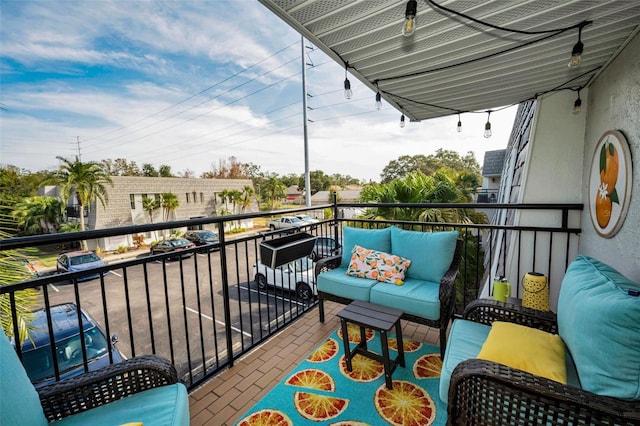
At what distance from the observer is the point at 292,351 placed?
92.7 inches

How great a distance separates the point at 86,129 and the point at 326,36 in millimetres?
34446

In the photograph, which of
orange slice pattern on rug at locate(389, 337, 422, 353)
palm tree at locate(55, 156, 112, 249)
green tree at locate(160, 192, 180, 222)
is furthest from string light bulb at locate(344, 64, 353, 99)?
green tree at locate(160, 192, 180, 222)

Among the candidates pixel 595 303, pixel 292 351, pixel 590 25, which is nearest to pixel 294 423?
pixel 292 351

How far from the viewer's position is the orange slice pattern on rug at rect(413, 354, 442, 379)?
2010 millimetres

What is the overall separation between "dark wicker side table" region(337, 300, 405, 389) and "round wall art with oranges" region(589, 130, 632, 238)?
5.02 feet

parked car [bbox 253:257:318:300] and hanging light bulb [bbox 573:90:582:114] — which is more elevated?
hanging light bulb [bbox 573:90:582:114]

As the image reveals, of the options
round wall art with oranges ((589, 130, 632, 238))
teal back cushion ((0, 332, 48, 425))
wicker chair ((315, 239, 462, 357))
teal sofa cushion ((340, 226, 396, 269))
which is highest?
round wall art with oranges ((589, 130, 632, 238))

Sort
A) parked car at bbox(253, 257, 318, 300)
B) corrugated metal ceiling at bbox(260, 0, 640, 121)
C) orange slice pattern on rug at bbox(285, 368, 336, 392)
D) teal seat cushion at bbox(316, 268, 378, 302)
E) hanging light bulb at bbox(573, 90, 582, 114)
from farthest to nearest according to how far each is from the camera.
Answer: parked car at bbox(253, 257, 318, 300)
hanging light bulb at bbox(573, 90, 582, 114)
teal seat cushion at bbox(316, 268, 378, 302)
orange slice pattern on rug at bbox(285, 368, 336, 392)
corrugated metal ceiling at bbox(260, 0, 640, 121)

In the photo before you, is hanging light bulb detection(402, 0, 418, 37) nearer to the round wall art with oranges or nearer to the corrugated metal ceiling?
the corrugated metal ceiling

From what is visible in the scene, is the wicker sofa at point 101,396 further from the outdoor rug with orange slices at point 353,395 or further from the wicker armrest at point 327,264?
the wicker armrest at point 327,264

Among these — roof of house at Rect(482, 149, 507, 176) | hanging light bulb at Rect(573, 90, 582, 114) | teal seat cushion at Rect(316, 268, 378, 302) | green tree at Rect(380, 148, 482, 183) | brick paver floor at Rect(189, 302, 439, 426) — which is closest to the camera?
brick paver floor at Rect(189, 302, 439, 426)

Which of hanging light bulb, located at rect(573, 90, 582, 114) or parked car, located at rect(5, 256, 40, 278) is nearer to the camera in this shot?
parked car, located at rect(5, 256, 40, 278)

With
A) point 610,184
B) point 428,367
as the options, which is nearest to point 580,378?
point 428,367

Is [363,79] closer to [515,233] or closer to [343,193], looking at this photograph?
[515,233]
